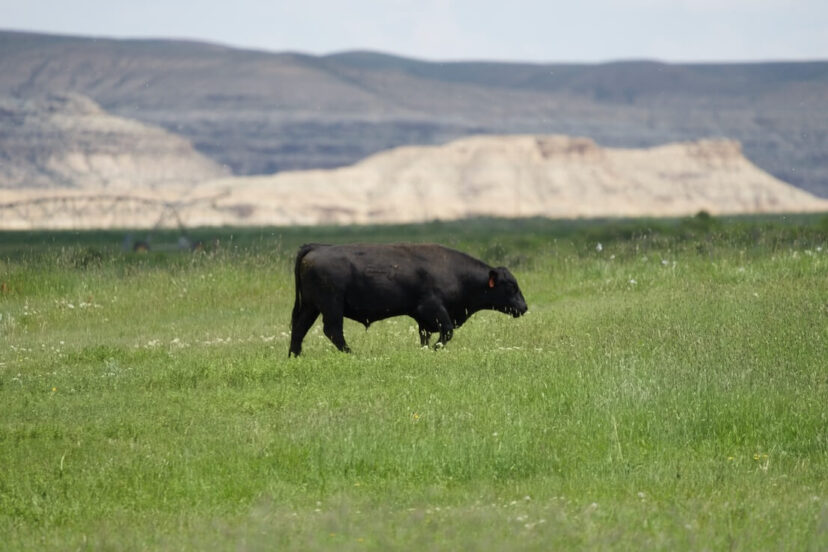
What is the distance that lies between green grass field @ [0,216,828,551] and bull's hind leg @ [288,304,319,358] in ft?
0.57

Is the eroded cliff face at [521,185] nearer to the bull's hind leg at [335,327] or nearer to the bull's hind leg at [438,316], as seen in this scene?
the bull's hind leg at [438,316]

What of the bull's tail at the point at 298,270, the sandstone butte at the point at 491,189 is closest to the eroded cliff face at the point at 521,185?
the sandstone butte at the point at 491,189

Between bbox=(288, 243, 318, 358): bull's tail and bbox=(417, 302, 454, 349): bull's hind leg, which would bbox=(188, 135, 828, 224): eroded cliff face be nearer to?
bbox=(288, 243, 318, 358): bull's tail

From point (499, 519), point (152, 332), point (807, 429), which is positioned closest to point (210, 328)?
point (152, 332)

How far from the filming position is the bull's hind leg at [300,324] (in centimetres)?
1759

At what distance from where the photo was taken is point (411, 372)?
15.0 m

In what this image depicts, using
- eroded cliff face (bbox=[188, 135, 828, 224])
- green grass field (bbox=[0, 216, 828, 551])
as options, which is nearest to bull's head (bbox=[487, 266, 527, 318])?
green grass field (bbox=[0, 216, 828, 551])

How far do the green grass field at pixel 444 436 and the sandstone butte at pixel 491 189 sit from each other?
131m

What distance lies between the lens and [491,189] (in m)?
168

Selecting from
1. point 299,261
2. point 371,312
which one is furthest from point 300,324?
point 371,312

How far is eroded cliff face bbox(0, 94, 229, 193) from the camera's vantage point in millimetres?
Result: 173500

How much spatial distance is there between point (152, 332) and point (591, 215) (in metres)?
146

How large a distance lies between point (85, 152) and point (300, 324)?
168 metres

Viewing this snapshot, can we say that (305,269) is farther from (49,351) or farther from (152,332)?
(152,332)
